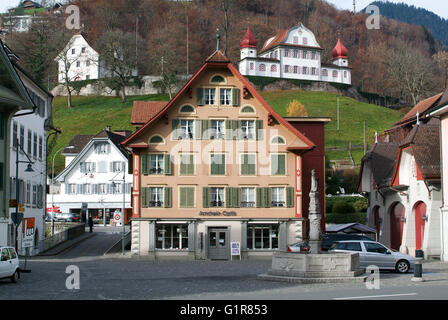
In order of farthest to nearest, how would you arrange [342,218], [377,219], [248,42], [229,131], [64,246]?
1. [248,42]
2. [342,218]
3. [377,219]
4. [64,246]
5. [229,131]

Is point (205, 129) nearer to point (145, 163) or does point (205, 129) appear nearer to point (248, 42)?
point (145, 163)

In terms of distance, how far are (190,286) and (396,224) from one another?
27674 mm

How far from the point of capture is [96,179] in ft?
270

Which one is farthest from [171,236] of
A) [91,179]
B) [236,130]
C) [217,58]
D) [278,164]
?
[91,179]

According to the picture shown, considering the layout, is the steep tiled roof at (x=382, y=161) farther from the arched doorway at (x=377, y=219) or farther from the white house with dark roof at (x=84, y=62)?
the white house with dark roof at (x=84, y=62)

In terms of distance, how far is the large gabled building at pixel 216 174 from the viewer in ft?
151

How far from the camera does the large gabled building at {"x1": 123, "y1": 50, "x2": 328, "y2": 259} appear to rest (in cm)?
4588

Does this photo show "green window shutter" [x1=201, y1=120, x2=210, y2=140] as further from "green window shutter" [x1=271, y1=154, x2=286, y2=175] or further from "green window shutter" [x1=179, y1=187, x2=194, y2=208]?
"green window shutter" [x1=271, y1=154, x2=286, y2=175]

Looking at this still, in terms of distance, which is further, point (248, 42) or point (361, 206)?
point (248, 42)

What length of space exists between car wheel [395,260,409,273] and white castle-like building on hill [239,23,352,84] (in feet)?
350

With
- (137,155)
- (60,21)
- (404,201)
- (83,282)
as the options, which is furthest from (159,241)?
(60,21)

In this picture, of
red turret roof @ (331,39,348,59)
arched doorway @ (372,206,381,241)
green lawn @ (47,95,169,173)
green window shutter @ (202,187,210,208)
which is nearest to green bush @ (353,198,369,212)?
arched doorway @ (372,206,381,241)

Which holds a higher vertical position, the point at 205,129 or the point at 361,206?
the point at 205,129

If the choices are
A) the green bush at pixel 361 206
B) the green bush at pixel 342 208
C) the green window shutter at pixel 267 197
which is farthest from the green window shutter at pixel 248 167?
the green bush at pixel 361 206
